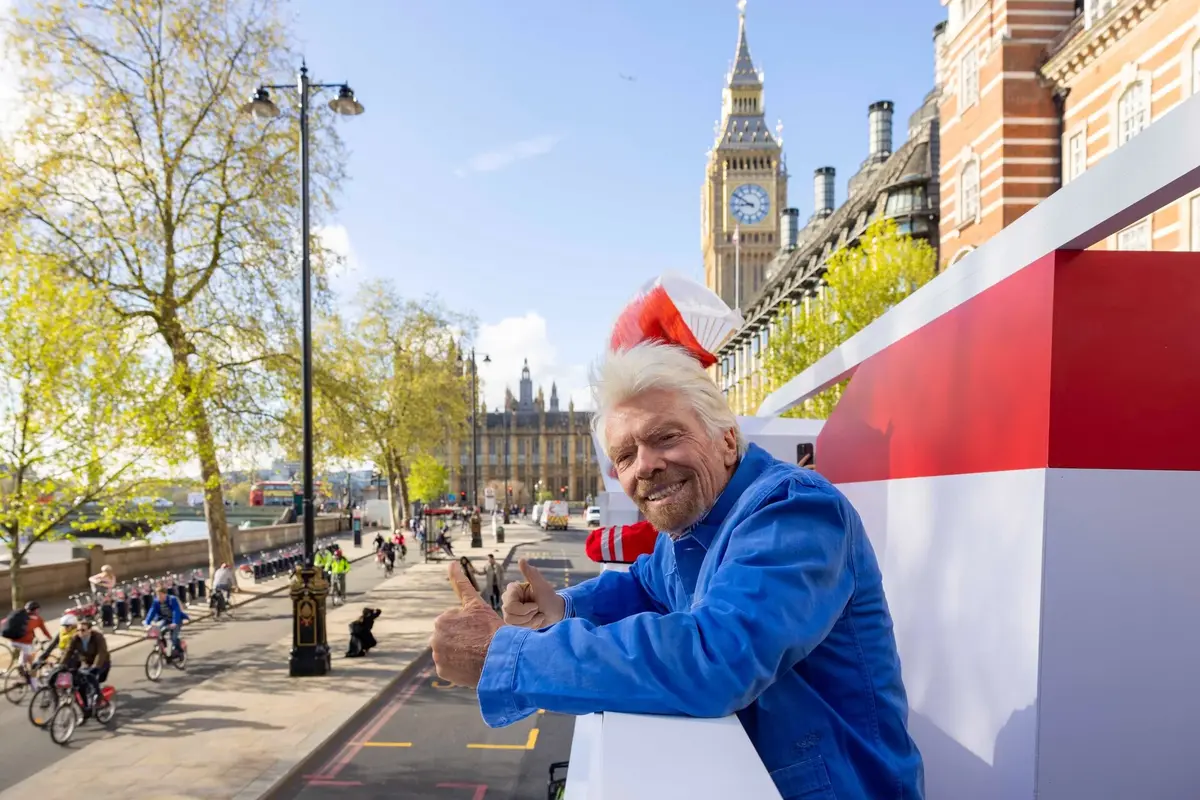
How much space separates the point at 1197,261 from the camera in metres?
2.15

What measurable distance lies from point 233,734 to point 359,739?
4.71 feet

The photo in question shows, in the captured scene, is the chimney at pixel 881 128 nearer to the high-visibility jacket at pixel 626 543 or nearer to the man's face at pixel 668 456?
the high-visibility jacket at pixel 626 543

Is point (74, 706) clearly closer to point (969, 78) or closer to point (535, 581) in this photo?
point (535, 581)

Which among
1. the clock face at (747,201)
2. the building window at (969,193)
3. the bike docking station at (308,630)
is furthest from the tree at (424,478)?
the bike docking station at (308,630)

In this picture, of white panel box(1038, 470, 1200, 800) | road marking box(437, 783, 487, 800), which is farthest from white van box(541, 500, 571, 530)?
white panel box(1038, 470, 1200, 800)

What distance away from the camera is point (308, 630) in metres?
12.5

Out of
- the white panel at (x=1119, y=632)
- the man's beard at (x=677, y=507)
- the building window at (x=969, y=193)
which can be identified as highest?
the building window at (x=969, y=193)

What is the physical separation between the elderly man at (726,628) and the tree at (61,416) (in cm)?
1341

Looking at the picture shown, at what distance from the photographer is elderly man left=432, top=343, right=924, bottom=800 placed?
114 cm

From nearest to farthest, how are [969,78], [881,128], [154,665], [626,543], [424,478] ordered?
[626,543] < [154,665] < [969,78] < [881,128] < [424,478]

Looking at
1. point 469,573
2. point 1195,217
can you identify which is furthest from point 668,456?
point 1195,217

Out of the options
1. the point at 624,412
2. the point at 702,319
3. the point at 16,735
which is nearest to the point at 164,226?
the point at 16,735

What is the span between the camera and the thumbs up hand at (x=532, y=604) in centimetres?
193

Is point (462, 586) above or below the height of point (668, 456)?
below
